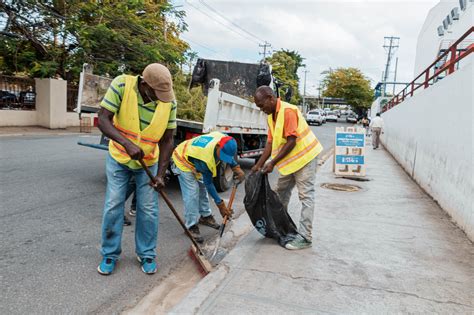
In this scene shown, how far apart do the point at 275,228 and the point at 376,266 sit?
3.42 ft

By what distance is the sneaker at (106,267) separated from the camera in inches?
131

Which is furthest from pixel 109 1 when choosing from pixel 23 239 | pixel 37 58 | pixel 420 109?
pixel 23 239

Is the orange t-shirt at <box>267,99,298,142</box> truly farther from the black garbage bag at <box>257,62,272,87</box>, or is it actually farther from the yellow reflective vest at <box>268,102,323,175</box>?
the black garbage bag at <box>257,62,272,87</box>

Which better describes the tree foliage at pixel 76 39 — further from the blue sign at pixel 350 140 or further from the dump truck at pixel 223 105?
the blue sign at pixel 350 140

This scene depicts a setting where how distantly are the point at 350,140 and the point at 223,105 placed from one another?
157 inches

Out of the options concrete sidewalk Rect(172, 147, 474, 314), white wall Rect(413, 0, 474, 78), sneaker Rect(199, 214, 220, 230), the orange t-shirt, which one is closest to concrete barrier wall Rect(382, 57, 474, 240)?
concrete sidewalk Rect(172, 147, 474, 314)

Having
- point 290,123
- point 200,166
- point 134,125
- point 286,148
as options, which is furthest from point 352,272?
point 134,125

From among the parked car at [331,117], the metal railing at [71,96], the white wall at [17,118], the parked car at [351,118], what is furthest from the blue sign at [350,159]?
the parked car at [351,118]

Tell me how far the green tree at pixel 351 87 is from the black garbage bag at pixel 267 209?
168 feet

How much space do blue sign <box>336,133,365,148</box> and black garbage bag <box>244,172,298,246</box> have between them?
543cm

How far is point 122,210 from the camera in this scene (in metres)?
3.32

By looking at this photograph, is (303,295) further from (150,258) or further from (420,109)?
(420,109)

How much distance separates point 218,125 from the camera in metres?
6.39

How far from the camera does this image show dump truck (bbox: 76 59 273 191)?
616cm
